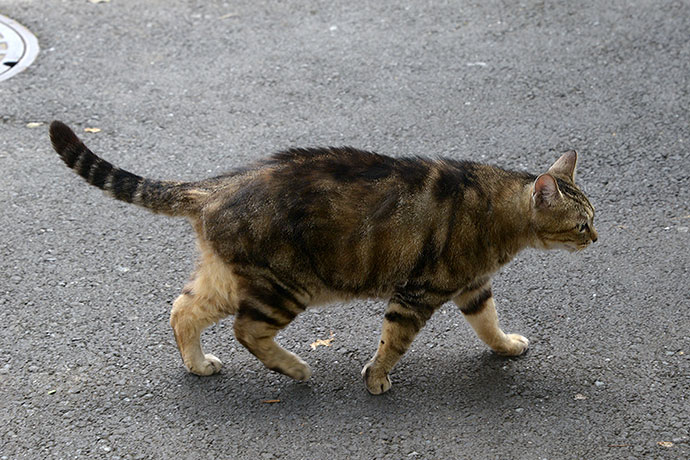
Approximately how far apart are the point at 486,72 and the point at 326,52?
1.38 m

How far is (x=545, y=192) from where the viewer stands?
3928 millimetres

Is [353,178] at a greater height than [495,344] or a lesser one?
greater

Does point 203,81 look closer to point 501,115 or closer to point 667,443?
point 501,115

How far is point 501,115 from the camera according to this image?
6387 mm

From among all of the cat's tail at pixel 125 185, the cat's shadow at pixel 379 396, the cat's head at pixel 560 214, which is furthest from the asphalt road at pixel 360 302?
the cat's tail at pixel 125 185

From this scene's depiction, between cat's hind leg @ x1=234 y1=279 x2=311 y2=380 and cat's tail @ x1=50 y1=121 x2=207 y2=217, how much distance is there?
49 cm

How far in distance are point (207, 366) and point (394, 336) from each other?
0.95 meters

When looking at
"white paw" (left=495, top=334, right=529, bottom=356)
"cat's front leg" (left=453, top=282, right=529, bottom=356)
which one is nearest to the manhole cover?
"cat's front leg" (left=453, top=282, right=529, bottom=356)

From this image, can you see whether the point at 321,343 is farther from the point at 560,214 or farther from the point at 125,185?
the point at 560,214

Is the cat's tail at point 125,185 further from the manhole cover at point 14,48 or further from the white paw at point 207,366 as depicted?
the manhole cover at point 14,48

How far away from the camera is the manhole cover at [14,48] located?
688 centimetres

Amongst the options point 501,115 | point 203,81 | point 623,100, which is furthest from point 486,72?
point 203,81

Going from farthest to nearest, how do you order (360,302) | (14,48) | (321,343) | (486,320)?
1. (14,48)
2. (360,302)
3. (321,343)
4. (486,320)

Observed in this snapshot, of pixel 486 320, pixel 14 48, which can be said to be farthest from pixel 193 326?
pixel 14 48
